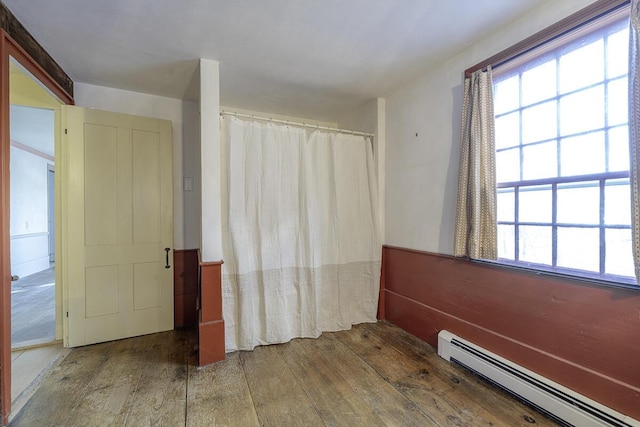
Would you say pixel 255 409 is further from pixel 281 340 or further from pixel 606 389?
pixel 606 389

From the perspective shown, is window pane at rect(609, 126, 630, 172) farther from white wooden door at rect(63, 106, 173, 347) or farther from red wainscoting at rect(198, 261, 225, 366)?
white wooden door at rect(63, 106, 173, 347)

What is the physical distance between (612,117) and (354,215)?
1.90 m

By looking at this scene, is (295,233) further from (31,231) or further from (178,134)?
(31,231)

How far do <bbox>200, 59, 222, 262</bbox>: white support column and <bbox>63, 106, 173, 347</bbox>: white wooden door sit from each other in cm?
82

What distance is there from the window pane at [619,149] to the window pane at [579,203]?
0.12 metres

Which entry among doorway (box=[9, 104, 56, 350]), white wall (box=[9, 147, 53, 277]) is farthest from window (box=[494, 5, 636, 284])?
white wall (box=[9, 147, 53, 277])

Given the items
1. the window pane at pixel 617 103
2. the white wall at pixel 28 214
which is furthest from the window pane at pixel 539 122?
the white wall at pixel 28 214

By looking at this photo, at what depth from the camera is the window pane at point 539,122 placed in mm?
1636

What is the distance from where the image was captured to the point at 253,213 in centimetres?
237

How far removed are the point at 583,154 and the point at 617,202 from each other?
0.31 m

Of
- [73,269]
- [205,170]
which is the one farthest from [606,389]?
[73,269]

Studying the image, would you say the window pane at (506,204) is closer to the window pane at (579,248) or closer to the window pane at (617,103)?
the window pane at (579,248)

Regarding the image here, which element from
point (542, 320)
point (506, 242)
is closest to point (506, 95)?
point (506, 242)

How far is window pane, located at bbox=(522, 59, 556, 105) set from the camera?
5.41 ft
